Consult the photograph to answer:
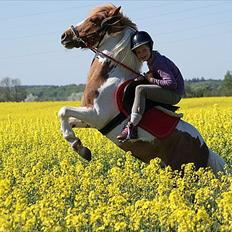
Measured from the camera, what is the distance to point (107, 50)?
24.3ft

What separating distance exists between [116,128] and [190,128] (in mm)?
710

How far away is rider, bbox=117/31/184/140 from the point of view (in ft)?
23.2

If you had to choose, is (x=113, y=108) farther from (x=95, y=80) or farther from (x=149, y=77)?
(x=149, y=77)

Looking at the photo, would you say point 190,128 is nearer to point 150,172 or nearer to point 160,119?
point 160,119

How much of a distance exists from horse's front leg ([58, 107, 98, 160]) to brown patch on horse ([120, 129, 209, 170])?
0.38 meters

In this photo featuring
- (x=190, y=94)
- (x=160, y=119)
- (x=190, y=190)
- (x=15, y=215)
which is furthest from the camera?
(x=190, y=94)

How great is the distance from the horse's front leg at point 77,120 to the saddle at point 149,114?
11.2 inches

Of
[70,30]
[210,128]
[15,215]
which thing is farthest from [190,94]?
[15,215]

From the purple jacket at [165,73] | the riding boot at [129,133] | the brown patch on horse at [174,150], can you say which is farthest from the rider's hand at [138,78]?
the brown patch on horse at [174,150]

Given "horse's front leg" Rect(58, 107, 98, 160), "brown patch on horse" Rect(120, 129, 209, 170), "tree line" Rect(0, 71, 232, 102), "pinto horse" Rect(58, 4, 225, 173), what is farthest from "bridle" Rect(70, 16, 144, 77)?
"tree line" Rect(0, 71, 232, 102)

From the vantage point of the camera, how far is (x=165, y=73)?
23.4 feet

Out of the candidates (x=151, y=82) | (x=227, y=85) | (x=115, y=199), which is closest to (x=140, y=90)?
(x=151, y=82)

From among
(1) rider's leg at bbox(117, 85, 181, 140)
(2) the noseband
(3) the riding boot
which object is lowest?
(3) the riding boot

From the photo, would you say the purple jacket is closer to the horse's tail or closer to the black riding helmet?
the black riding helmet
